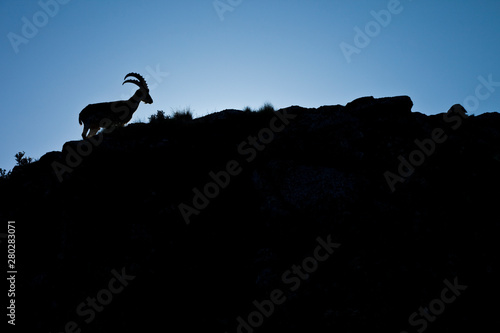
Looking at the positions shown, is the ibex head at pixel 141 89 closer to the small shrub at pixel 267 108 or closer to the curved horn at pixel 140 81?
the curved horn at pixel 140 81

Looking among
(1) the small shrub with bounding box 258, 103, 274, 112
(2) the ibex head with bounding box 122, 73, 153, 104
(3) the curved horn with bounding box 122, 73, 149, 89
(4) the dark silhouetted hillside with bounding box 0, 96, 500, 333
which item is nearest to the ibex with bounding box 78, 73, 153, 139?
(2) the ibex head with bounding box 122, 73, 153, 104

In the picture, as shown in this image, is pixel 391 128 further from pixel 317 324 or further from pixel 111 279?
pixel 111 279

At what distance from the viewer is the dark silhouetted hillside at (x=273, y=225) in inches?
226

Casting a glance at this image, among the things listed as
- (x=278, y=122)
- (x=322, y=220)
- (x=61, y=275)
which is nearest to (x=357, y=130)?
(x=278, y=122)

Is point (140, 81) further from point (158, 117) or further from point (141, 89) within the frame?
point (158, 117)

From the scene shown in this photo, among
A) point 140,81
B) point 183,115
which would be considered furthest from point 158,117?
point 140,81

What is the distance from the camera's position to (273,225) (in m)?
6.71

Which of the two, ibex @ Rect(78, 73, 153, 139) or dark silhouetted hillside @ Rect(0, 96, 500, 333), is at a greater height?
ibex @ Rect(78, 73, 153, 139)

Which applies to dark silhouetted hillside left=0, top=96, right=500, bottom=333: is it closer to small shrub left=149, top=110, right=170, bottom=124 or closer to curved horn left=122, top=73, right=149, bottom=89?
small shrub left=149, top=110, right=170, bottom=124

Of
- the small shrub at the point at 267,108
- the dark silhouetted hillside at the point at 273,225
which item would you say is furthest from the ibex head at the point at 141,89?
the small shrub at the point at 267,108

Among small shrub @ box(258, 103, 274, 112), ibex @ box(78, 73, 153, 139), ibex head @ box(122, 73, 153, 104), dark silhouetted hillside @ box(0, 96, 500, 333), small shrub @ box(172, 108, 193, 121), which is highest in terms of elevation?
ibex head @ box(122, 73, 153, 104)

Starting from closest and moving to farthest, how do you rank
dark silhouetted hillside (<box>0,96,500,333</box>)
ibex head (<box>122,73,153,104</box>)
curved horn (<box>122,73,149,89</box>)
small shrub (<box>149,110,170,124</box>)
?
dark silhouetted hillside (<box>0,96,500,333</box>) → small shrub (<box>149,110,170,124</box>) → ibex head (<box>122,73,153,104</box>) → curved horn (<box>122,73,149,89</box>)

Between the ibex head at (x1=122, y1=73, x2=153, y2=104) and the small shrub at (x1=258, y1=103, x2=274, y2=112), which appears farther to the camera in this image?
the ibex head at (x1=122, y1=73, x2=153, y2=104)

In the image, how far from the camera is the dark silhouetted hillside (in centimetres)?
574
